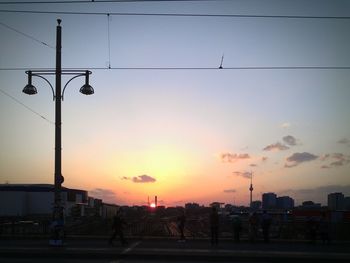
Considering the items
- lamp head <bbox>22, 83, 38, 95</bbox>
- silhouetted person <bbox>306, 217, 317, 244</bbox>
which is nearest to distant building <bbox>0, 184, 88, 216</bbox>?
silhouetted person <bbox>306, 217, 317, 244</bbox>

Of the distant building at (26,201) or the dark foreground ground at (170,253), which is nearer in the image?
the dark foreground ground at (170,253)

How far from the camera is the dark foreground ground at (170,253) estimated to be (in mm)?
19406

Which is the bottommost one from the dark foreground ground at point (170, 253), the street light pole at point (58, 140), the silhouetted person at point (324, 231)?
the dark foreground ground at point (170, 253)

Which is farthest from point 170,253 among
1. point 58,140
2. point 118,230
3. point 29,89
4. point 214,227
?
point 29,89

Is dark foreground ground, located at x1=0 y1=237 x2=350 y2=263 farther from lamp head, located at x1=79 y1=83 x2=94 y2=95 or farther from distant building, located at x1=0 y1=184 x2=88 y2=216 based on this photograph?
distant building, located at x1=0 y1=184 x2=88 y2=216

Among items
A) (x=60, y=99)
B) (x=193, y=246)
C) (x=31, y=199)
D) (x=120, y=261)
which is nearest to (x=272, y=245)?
(x=193, y=246)

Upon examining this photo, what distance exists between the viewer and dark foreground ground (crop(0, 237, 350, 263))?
1941 cm

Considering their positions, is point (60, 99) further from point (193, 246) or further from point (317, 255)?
point (317, 255)

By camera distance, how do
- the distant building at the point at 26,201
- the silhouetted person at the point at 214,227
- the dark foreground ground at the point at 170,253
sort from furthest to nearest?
the distant building at the point at 26,201
the silhouetted person at the point at 214,227
the dark foreground ground at the point at 170,253

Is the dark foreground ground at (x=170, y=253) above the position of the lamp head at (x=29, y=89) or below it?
below

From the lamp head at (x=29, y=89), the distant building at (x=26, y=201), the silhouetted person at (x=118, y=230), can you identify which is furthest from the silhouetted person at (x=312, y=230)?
the distant building at (x=26, y=201)

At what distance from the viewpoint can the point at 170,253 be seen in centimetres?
2038

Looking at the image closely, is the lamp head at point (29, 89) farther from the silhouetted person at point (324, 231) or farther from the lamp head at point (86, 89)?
the silhouetted person at point (324, 231)

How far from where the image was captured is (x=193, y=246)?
2392 centimetres
